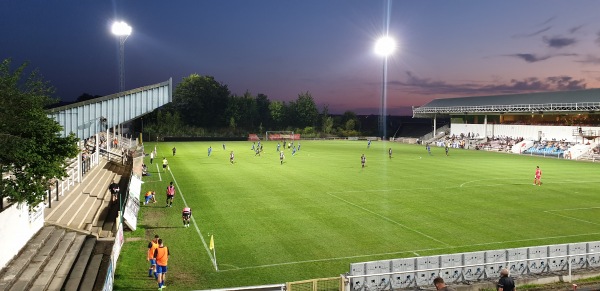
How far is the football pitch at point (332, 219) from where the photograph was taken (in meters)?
16.9

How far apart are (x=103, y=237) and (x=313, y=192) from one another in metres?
15.5

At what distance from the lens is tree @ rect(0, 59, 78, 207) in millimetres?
13739

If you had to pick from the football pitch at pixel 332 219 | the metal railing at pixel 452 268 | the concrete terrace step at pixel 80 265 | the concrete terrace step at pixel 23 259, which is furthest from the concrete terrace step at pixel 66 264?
the metal railing at pixel 452 268

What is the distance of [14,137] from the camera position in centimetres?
1378

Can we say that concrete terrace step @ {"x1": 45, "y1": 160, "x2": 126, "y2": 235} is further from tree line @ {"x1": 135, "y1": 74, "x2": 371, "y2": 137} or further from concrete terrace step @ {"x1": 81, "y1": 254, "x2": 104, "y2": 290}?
tree line @ {"x1": 135, "y1": 74, "x2": 371, "y2": 137}

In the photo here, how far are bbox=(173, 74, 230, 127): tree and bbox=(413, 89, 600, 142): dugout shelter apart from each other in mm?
54460

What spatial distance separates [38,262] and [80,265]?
4.07 feet

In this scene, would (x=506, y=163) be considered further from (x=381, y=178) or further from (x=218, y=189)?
(x=218, y=189)

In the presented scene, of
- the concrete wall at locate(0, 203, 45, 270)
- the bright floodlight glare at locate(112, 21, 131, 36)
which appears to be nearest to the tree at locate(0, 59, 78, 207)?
the concrete wall at locate(0, 203, 45, 270)

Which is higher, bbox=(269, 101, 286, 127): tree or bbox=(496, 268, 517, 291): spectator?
bbox=(269, 101, 286, 127): tree

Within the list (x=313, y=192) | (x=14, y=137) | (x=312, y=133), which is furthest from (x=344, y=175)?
(x=312, y=133)

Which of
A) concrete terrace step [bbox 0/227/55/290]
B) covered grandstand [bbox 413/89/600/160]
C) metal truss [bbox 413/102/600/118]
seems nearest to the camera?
concrete terrace step [bbox 0/227/55/290]

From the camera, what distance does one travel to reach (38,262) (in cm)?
1473

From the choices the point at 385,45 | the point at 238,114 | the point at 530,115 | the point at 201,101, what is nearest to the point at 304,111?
the point at 238,114
